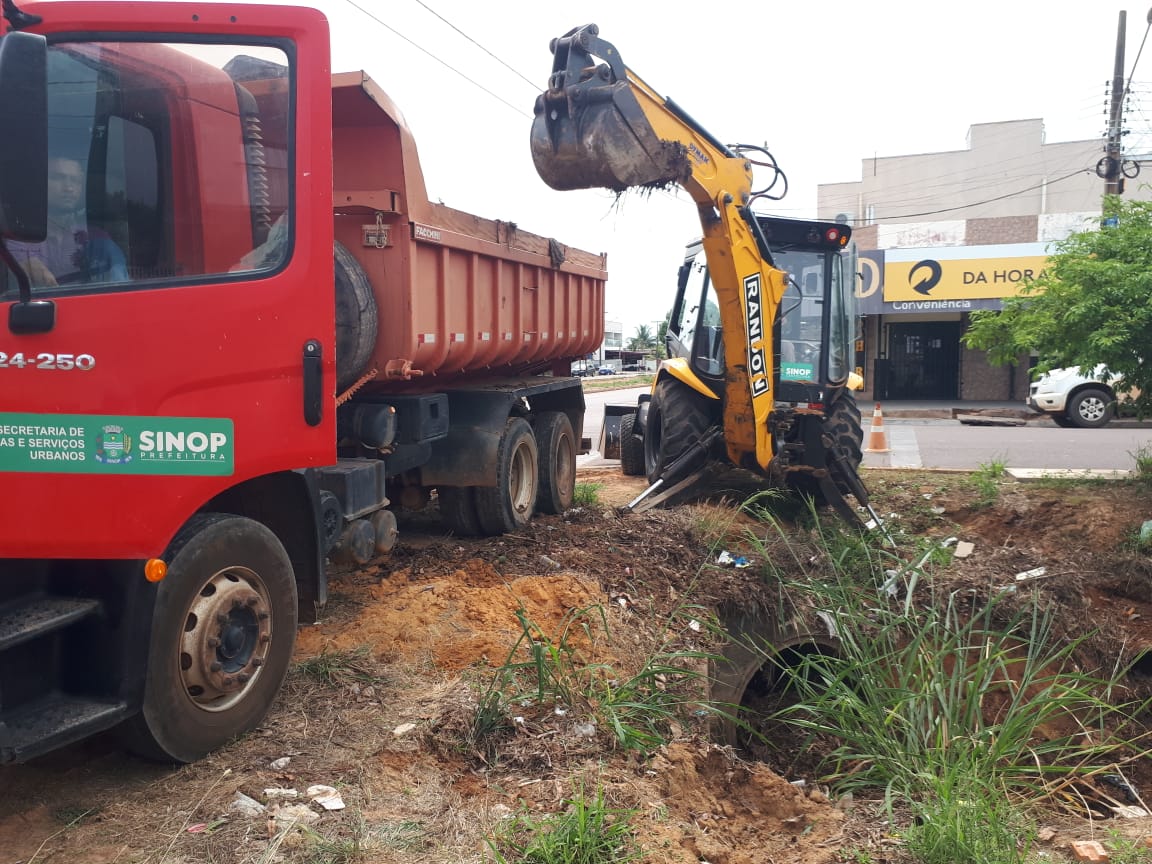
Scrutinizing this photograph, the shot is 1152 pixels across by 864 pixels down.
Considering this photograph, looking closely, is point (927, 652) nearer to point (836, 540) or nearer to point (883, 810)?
point (883, 810)

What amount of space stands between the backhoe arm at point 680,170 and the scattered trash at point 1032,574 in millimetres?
2125

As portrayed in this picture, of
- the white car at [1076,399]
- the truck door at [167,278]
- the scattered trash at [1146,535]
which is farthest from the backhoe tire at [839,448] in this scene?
the white car at [1076,399]

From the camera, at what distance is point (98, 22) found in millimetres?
3426

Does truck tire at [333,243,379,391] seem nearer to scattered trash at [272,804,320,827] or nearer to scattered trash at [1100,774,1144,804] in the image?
scattered trash at [272,804,320,827]

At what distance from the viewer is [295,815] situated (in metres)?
3.23

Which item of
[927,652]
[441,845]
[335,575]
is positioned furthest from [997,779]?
[335,575]

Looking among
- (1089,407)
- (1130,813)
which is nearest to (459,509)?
(1130,813)

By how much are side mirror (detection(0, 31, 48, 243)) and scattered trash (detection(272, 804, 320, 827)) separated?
79.2 inches

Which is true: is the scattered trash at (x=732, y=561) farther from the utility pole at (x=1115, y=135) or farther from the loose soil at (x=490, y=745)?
the utility pole at (x=1115, y=135)

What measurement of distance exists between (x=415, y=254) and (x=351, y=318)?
577 millimetres

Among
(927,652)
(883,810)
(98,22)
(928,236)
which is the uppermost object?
(928,236)

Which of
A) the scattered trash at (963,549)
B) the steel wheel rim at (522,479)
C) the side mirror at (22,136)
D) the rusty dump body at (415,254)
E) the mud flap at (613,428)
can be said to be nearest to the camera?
the side mirror at (22,136)

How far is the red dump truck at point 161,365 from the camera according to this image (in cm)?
320

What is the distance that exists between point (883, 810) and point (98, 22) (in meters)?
4.04
